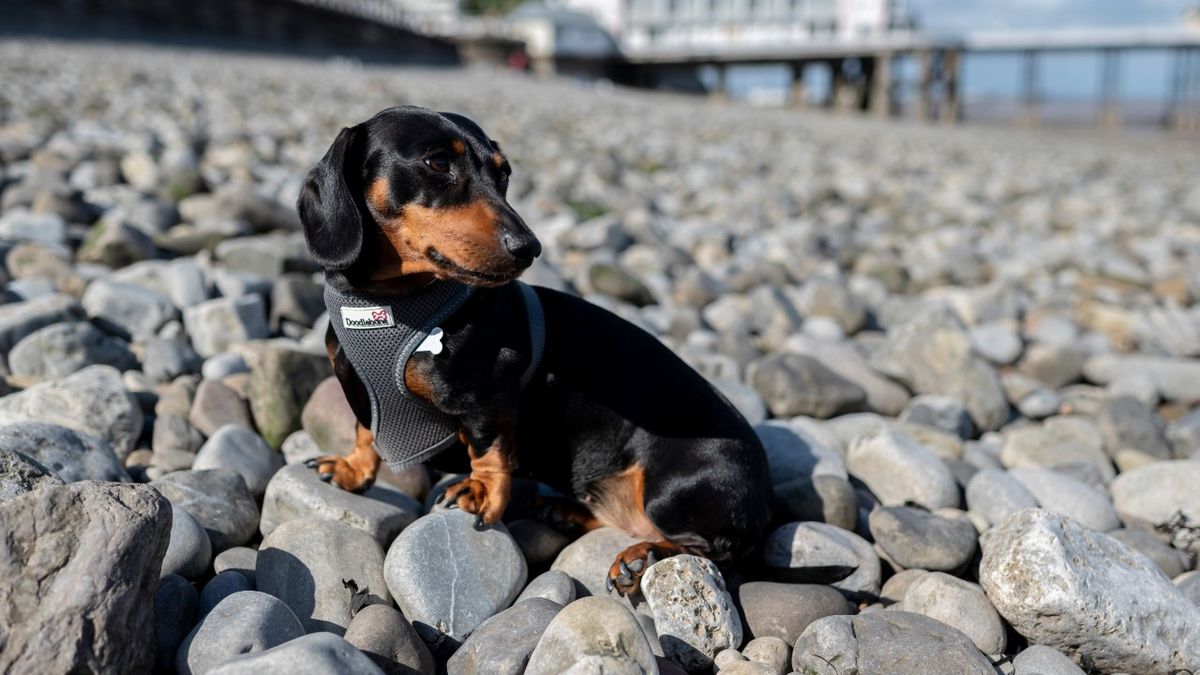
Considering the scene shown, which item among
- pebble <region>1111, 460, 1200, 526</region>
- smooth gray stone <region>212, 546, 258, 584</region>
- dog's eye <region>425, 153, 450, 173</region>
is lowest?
pebble <region>1111, 460, 1200, 526</region>

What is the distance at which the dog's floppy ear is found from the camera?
2.62 metres

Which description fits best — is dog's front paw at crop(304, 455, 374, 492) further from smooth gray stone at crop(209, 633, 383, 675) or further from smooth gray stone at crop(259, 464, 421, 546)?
smooth gray stone at crop(209, 633, 383, 675)

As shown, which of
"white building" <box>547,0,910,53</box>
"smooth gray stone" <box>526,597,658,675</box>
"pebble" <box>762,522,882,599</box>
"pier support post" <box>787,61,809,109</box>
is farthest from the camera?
"white building" <box>547,0,910,53</box>

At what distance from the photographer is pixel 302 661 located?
196 cm

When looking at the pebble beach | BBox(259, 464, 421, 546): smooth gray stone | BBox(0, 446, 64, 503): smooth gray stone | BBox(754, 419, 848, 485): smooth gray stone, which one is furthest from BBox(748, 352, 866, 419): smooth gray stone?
BBox(0, 446, 64, 503): smooth gray stone

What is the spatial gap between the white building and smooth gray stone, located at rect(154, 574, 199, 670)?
200ft

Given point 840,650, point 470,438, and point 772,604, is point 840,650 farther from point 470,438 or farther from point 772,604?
point 470,438

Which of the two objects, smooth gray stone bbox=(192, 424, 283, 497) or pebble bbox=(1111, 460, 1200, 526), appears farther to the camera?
pebble bbox=(1111, 460, 1200, 526)

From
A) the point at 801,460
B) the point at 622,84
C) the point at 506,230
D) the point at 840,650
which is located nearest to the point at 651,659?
the point at 840,650

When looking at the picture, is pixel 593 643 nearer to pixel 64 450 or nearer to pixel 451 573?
pixel 451 573

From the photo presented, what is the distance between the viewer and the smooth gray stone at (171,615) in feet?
7.54

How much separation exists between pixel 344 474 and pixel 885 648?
1.77m

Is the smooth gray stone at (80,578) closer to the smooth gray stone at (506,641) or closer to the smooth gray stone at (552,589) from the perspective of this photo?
the smooth gray stone at (506,641)

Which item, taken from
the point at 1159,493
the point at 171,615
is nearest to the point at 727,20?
the point at 1159,493
